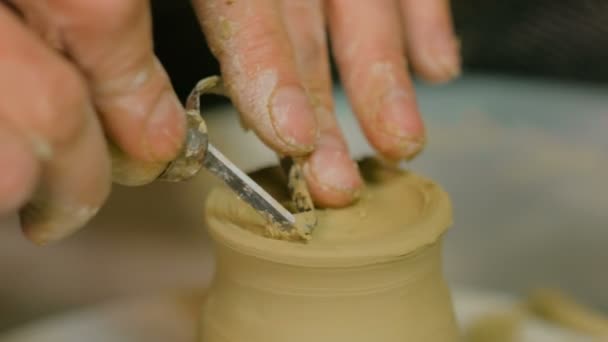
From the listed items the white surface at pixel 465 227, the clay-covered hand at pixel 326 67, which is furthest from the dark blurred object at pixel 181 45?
the clay-covered hand at pixel 326 67

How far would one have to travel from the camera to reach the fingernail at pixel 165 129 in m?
0.78

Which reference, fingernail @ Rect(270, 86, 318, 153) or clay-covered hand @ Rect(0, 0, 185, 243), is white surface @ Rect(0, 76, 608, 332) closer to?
fingernail @ Rect(270, 86, 318, 153)

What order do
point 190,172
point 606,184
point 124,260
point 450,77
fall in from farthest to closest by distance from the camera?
point 606,184 → point 124,260 → point 450,77 → point 190,172

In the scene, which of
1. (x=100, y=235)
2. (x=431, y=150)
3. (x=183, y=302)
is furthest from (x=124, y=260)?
(x=431, y=150)

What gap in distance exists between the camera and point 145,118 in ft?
2.53

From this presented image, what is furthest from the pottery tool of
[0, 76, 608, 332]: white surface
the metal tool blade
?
[0, 76, 608, 332]: white surface

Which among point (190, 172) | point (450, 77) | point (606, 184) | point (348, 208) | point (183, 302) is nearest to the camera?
point (190, 172)

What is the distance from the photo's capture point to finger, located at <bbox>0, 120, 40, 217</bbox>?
0.63 meters

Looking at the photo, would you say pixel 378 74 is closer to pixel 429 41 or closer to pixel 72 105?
pixel 429 41

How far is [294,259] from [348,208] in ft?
0.52

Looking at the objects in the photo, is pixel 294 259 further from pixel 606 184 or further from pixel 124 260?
pixel 606 184

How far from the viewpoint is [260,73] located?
0.95 meters

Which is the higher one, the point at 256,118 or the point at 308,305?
the point at 256,118

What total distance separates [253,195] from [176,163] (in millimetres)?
114
